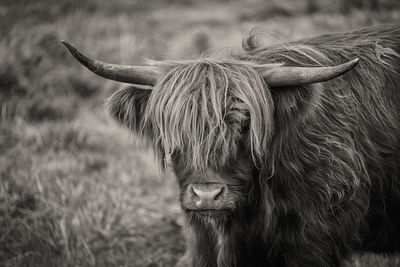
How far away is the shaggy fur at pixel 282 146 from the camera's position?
9.09ft

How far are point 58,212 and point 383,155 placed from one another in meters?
2.67

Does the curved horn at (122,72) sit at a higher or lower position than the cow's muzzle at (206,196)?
higher

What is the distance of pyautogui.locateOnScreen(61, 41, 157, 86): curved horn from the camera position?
286 cm

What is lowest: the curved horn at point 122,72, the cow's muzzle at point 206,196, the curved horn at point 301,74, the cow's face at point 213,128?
the cow's muzzle at point 206,196

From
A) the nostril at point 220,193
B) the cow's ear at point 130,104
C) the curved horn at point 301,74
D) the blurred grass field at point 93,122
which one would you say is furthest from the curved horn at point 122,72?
the nostril at point 220,193

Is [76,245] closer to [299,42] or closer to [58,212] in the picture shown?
[58,212]

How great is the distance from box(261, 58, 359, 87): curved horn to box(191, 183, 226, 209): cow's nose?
0.61 meters

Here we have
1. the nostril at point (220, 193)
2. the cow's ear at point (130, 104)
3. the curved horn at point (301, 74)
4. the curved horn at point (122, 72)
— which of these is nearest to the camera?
the curved horn at point (301, 74)

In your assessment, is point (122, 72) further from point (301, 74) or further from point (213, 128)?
point (301, 74)

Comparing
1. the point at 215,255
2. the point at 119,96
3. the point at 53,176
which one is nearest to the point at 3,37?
the point at 53,176

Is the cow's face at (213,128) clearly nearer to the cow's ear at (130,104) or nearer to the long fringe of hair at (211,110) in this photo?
the long fringe of hair at (211,110)

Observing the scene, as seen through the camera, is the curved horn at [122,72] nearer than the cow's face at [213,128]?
No

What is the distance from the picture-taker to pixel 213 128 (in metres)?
2.72

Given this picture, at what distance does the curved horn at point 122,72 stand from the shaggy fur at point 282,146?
98 millimetres
